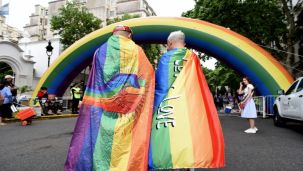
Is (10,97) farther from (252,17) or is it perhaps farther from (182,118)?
(252,17)

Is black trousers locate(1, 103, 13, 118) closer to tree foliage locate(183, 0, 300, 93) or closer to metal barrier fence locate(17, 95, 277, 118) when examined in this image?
metal barrier fence locate(17, 95, 277, 118)

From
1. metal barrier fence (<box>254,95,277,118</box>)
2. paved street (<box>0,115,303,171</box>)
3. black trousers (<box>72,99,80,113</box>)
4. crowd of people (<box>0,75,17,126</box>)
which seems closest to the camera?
paved street (<box>0,115,303,171</box>)

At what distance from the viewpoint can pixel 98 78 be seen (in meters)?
3.31

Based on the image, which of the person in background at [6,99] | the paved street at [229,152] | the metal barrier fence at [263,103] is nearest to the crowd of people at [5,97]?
the person in background at [6,99]

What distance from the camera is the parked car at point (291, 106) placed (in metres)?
8.43

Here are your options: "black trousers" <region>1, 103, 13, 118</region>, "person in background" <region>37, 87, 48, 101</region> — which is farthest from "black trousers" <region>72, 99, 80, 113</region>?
"black trousers" <region>1, 103, 13, 118</region>

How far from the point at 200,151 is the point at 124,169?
0.75 metres

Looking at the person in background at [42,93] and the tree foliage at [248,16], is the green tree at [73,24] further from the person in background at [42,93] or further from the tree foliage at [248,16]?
the person in background at [42,93]

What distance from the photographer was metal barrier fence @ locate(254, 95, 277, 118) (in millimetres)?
13062

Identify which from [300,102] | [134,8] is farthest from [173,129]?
[134,8]

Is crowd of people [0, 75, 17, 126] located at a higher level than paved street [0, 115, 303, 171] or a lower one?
higher

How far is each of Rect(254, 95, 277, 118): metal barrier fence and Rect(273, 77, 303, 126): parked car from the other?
6.38ft

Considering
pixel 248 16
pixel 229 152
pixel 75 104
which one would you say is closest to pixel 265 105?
pixel 248 16

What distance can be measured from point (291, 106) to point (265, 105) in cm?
501
